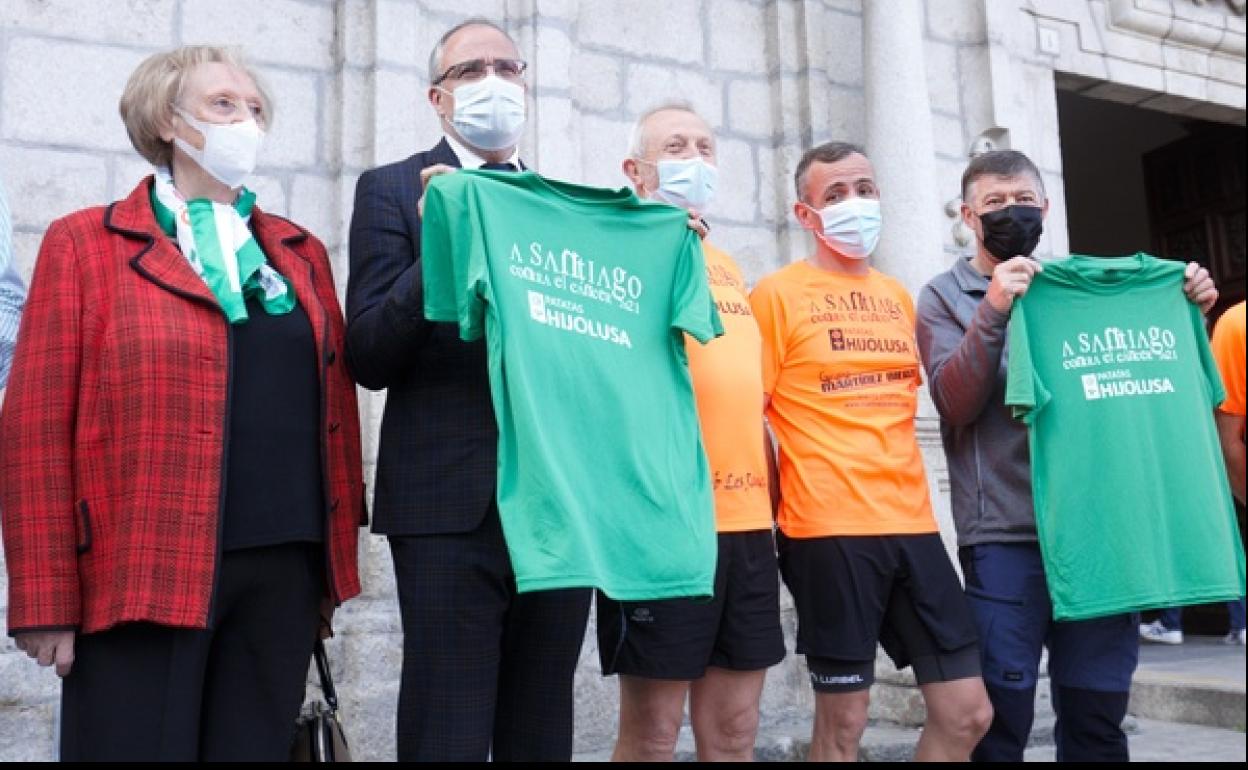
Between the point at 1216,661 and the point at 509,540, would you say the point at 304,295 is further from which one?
the point at 1216,661

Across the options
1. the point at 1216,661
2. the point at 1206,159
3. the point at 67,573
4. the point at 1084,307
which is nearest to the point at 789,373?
the point at 1084,307

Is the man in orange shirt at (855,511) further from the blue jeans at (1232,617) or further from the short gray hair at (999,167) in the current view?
the blue jeans at (1232,617)

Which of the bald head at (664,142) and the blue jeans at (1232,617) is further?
the blue jeans at (1232,617)

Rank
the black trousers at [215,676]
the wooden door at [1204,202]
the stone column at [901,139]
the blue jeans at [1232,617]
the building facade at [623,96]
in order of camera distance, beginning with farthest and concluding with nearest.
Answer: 1. the wooden door at [1204,202]
2. the blue jeans at [1232,617]
3. the stone column at [901,139]
4. the building facade at [623,96]
5. the black trousers at [215,676]

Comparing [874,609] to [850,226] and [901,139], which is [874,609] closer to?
[850,226]

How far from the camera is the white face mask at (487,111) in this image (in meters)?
2.70

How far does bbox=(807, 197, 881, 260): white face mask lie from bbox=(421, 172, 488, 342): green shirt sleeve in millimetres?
1306

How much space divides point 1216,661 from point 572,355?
17.8 feet

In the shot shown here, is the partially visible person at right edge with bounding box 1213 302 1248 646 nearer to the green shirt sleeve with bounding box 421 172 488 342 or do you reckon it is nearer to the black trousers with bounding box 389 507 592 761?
the black trousers with bounding box 389 507 592 761

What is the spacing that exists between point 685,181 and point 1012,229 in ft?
3.02

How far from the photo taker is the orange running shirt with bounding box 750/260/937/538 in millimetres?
3109

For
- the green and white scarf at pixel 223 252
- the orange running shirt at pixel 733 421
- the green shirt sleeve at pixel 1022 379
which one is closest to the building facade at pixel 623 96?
the orange running shirt at pixel 733 421

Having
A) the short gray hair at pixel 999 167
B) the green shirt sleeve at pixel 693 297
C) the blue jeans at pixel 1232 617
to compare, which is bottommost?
the blue jeans at pixel 1232 617

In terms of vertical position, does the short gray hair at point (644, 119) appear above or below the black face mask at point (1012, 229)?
above
